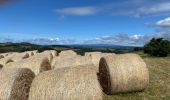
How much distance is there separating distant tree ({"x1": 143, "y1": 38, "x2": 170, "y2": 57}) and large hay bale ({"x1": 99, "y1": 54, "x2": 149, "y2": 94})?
2215cm

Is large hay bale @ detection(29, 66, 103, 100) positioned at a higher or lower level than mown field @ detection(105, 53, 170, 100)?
higher

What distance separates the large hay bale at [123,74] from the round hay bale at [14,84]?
4.09 meters

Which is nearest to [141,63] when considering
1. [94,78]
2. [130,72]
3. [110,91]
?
[130,72]

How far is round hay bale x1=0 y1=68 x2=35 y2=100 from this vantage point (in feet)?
34.7

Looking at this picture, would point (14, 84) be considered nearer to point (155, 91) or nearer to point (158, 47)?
point (155, 91)

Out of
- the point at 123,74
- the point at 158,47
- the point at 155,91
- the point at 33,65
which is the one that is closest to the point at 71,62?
the point at 33,65

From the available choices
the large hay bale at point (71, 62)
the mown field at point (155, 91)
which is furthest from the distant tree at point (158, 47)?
the large hay bale at point (71, 62)

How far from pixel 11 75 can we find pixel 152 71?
12158 mm

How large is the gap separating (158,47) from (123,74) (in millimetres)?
23892

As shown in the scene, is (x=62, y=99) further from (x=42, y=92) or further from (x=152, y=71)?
(x=152, y=71)

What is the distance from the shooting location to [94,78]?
10969 millimetres

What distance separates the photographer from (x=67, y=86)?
35.1 feet

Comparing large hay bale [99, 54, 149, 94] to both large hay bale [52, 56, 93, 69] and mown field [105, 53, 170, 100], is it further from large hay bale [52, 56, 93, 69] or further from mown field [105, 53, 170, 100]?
large hay bale [52, 56, 93, 69]

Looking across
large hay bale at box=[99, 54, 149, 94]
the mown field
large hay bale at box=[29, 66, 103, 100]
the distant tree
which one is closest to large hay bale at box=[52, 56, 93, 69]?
large hay bale at box=[99, 54, 149, 94]
